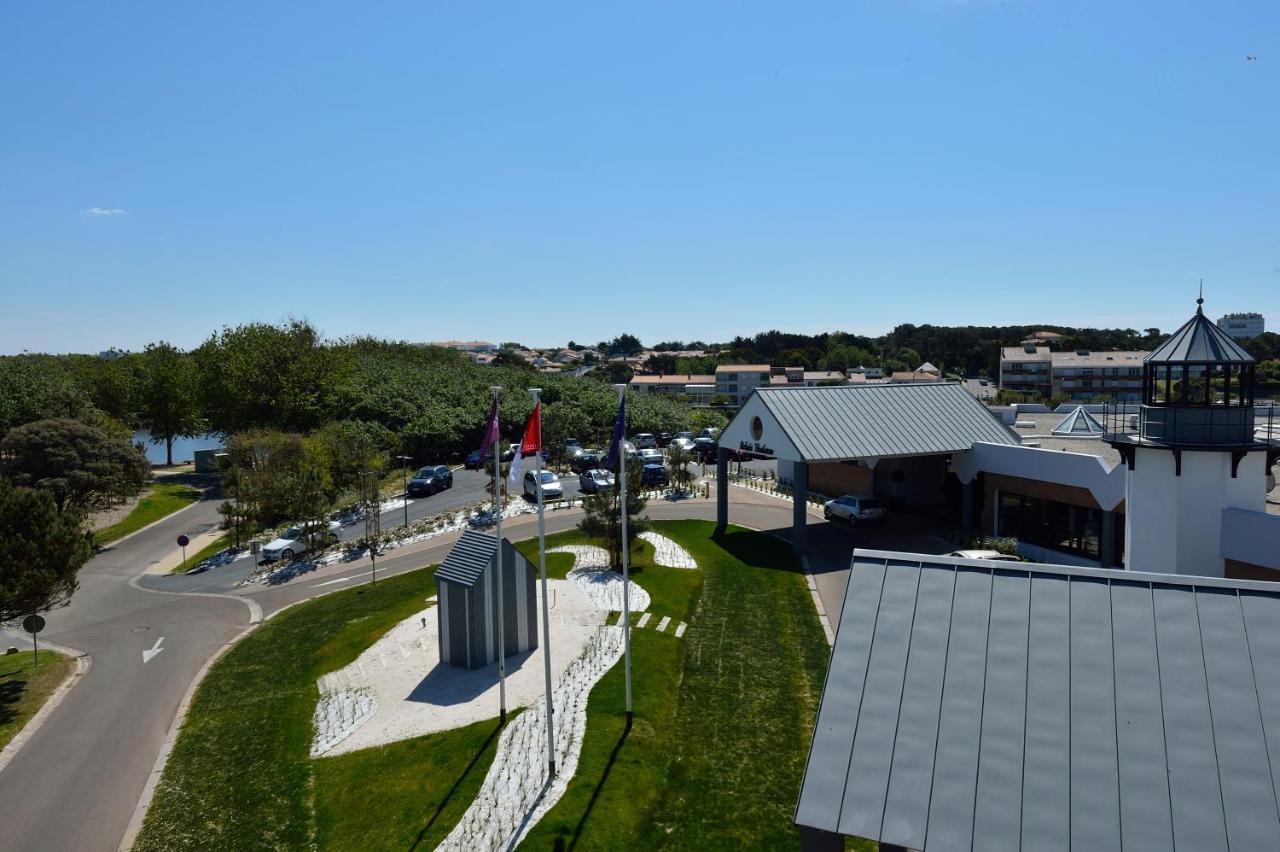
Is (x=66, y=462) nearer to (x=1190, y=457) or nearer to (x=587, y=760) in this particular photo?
(x=587, y=760)

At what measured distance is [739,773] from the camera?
51.9 ft

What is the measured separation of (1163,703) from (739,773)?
9.96 metres

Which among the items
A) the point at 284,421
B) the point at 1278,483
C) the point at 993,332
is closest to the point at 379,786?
the point at 1278,483

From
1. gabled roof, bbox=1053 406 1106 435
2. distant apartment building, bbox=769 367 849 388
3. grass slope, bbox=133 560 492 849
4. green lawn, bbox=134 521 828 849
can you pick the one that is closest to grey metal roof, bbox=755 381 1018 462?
gabled roof, bbox=1053 406 1106 435

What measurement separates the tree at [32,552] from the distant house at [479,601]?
11.8m

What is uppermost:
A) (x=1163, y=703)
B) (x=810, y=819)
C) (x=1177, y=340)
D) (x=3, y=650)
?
(x=1177, y=340)

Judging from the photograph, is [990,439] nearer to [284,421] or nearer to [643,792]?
[643,792]

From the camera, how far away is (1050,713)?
7418 mm

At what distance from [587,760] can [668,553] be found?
51.4ft

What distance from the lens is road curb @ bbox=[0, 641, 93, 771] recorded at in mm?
19500

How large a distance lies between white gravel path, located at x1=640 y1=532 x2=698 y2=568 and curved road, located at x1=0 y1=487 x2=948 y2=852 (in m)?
4.54

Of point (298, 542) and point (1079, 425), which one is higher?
point (1079, 425)

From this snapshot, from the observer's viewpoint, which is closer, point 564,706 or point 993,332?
point 564,706

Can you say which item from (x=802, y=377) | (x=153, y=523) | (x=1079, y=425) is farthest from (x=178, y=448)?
(x=1079, y=425)
